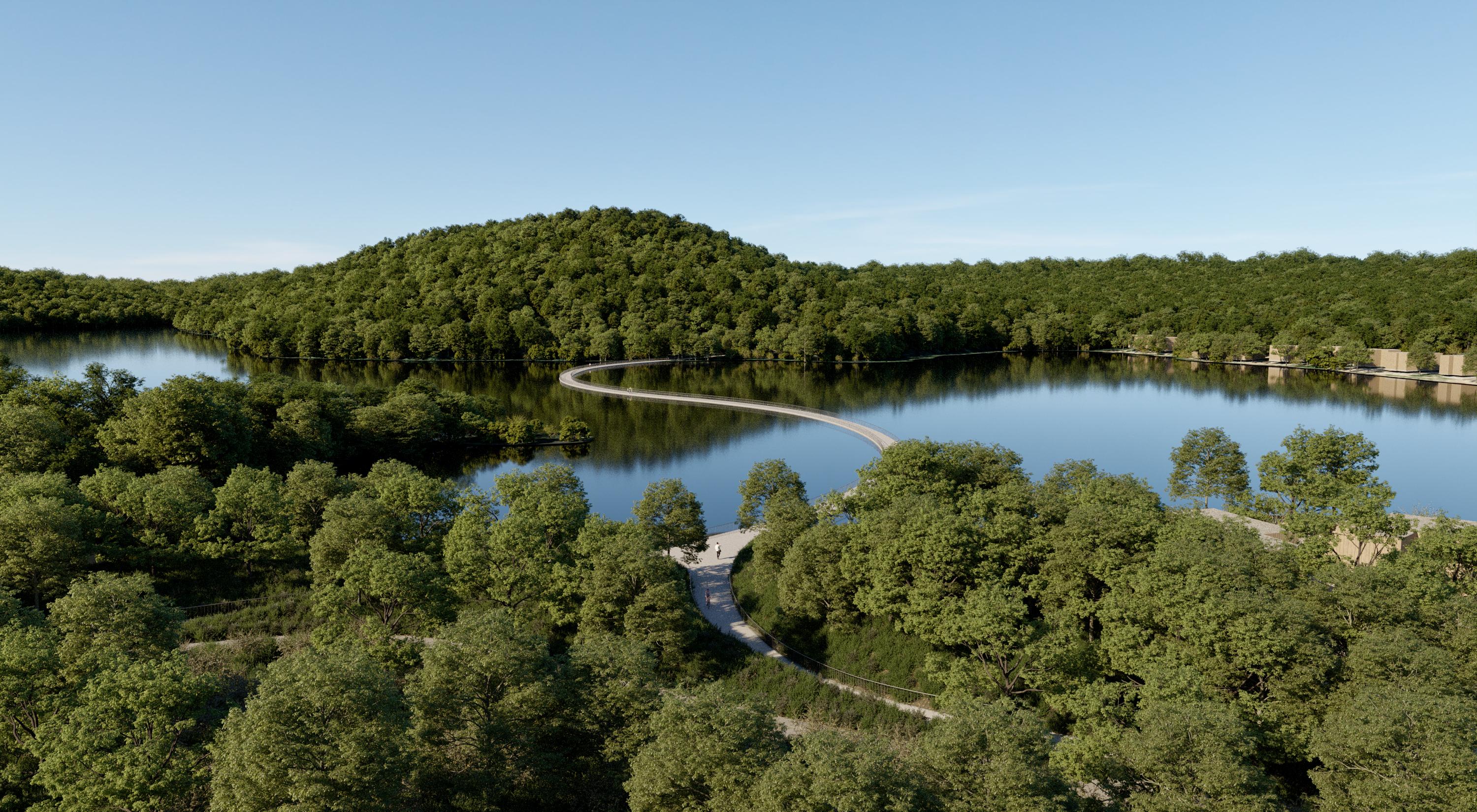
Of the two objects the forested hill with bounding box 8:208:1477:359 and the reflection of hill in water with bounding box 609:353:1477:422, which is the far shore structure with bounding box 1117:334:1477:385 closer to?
the forested hill with bounding box 8:208:1477:359

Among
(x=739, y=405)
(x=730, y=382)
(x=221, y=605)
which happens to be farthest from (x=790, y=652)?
(x=730, y=382)

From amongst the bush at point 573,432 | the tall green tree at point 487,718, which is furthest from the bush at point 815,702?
the bush at point 573,432

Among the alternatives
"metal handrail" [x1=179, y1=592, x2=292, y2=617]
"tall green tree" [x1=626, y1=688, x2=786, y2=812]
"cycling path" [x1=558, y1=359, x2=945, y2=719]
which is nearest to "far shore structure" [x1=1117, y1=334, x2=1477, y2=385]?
"cycling path" [x1=558, y1=359, x2=945, y2=719]

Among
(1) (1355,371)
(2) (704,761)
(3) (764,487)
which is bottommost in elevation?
(2) (704,761)

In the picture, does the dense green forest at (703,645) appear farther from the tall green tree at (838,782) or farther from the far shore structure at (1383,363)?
the far shore structure at (1383,363)

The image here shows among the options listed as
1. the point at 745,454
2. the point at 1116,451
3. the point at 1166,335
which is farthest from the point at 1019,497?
the point at 1166,335

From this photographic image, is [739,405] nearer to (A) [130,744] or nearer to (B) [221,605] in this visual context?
(B) [221,605]
